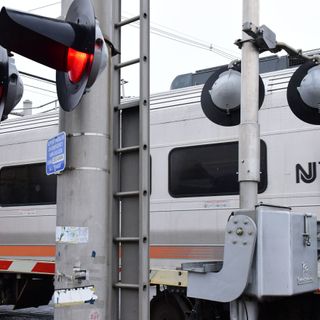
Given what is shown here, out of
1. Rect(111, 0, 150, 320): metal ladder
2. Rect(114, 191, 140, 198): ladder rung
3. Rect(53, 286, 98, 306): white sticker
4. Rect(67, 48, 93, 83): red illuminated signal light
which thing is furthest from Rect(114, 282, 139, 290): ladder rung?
Rect(67, 48, 93, 83): red illuminated signal light

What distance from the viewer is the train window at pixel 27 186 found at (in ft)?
29.0

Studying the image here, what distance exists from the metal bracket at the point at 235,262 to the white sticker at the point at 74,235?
90cm

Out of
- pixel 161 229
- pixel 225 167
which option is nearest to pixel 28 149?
pixel 161 229

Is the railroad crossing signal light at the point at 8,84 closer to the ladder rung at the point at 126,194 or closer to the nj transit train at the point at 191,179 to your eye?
the ladder rung at the point at 126,194

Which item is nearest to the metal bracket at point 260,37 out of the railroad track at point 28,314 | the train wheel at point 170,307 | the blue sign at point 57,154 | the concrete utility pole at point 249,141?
the concrete utility pole at point 249,141

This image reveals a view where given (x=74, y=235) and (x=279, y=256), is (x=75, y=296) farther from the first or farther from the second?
(x=279, y=256)

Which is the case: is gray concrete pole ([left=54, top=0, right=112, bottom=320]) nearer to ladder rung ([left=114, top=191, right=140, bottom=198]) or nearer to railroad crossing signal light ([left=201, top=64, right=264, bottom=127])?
ladder rung ([left=114, top=191, right=140, bottom=198])

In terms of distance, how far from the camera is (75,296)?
324cm

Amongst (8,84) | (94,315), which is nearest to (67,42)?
(8,84)

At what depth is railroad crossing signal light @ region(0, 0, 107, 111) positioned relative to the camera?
2992 mm

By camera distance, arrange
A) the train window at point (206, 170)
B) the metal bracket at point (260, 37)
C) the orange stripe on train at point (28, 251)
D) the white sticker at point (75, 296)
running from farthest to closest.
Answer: the orange stripe on train at point (28, 251) < the train window at point (206, 170) < the metal bracket at point (260, 37) < the white sticker at point (75, 296)

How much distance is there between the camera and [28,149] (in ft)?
30.3

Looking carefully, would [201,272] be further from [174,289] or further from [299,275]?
[174,289]

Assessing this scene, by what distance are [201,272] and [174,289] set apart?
3.36 meters
